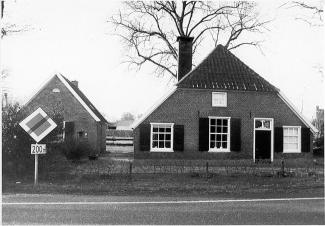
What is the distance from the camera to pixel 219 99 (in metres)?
23.2

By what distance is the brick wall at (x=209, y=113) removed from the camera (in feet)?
74.5

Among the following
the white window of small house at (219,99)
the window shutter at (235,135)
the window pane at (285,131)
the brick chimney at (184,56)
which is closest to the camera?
the window shutter at (235,135)

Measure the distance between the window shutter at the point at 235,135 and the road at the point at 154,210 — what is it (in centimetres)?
1247

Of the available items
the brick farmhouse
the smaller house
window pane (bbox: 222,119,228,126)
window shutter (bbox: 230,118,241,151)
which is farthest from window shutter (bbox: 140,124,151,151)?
the smaller house

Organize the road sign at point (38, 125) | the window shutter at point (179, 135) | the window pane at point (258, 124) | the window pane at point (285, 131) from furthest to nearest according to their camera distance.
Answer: the window pane at point (285, 131) < the window pane at point (258, 124) < the window shutter at point (179, 135) < the road sign at point (38, 125)

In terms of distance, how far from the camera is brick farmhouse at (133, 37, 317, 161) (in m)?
22.7

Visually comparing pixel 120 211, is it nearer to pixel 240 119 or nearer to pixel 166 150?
pixel 166 150

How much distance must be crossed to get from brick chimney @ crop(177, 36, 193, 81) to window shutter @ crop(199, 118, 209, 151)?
11.5 feet

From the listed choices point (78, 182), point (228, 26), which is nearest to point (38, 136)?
point (78, 182)

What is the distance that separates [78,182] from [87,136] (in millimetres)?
17107

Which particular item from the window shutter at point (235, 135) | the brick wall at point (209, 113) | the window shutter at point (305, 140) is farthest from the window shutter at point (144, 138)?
the window shutter at point (305, 140)

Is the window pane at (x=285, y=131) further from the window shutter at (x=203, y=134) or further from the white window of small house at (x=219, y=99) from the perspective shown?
the window shutter at (x=203, y=134)

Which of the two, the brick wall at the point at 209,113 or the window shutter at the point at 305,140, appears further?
the window shutter at the point at 305,140

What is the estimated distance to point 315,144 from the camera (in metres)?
32.8
